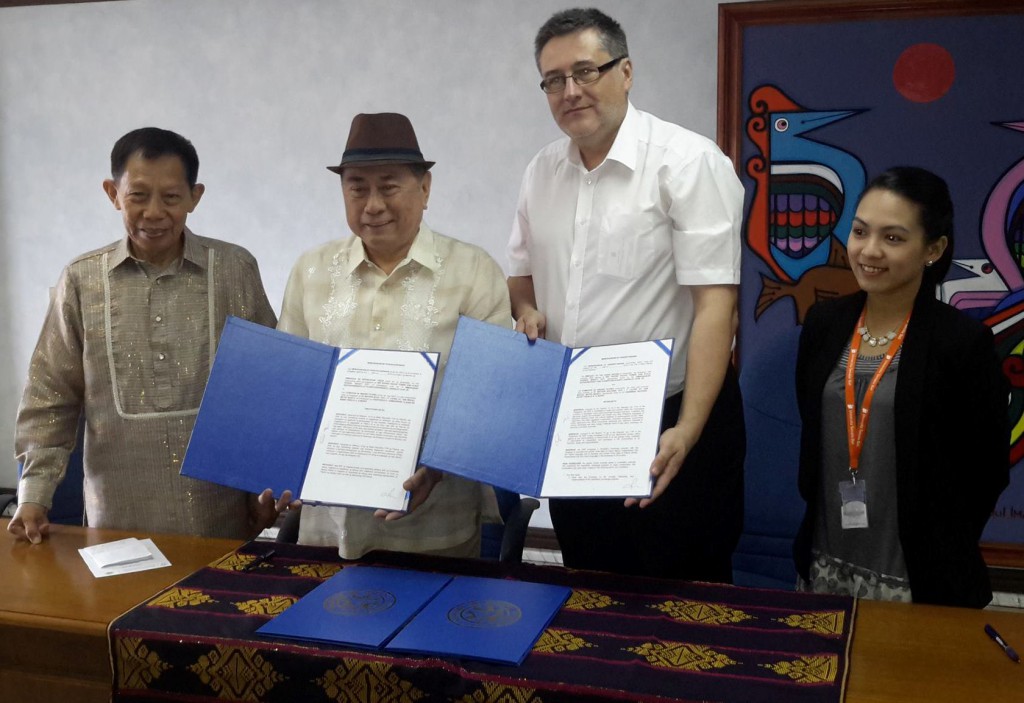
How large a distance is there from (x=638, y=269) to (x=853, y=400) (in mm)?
521

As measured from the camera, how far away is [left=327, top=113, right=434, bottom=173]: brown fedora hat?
200cm

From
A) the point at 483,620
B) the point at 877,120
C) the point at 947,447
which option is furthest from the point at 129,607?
the point at 877,120

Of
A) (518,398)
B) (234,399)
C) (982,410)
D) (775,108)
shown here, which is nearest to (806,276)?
(775,108)

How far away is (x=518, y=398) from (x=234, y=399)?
0.58 m

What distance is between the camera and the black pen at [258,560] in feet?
6.10

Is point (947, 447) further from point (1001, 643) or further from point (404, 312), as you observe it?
point (404, 312)

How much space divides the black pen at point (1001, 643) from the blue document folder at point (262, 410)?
1046 mm

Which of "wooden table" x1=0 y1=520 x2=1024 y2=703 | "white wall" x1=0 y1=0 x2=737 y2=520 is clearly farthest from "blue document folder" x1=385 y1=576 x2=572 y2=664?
"white wall" x1=0 y1=0 x2=737 y2=520

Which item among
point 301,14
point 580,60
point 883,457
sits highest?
point 301,14

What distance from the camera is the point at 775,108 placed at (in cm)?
371

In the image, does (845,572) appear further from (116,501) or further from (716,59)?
(716,59)

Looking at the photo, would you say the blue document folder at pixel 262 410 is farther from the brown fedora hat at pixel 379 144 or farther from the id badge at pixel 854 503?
the id badge at pixel 854 503

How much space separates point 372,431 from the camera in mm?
1864

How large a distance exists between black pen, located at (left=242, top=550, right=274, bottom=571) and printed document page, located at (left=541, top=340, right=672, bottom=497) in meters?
0.60
